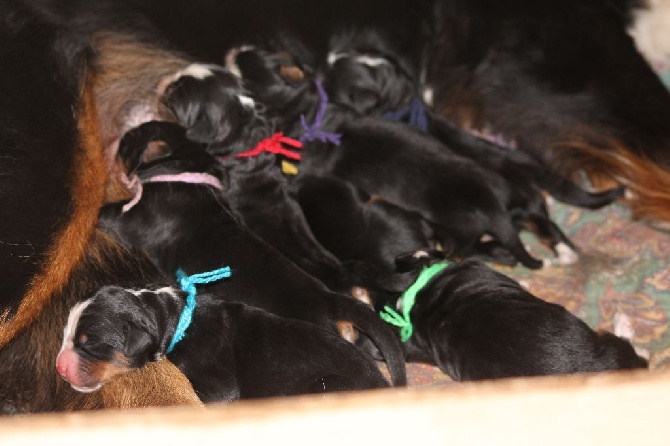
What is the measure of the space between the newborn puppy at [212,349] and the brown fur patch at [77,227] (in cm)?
9

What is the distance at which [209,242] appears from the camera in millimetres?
1917

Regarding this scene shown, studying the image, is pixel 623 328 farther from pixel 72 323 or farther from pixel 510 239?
pixel 72 323

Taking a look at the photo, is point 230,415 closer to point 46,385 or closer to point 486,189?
point 46,385

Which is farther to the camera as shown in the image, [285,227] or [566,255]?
[566,255]

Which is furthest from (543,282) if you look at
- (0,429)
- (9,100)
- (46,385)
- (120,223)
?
(0,429)

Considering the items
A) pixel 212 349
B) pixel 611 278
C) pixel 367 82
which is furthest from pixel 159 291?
pixel 611 278

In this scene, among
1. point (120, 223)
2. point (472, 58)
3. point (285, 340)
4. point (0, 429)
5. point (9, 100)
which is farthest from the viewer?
point (472, 58)

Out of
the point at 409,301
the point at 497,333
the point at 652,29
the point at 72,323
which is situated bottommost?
the point at 72,323

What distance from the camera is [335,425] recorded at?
0.99 meters

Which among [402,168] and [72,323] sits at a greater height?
[402,168]

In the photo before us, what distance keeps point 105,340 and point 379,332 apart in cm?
54

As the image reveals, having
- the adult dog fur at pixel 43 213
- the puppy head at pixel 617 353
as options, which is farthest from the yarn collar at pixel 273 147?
the puppy head at pixel 617 353

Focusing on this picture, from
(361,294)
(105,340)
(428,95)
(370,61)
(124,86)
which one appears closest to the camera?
(105,340)

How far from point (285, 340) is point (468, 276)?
0.45 meters
